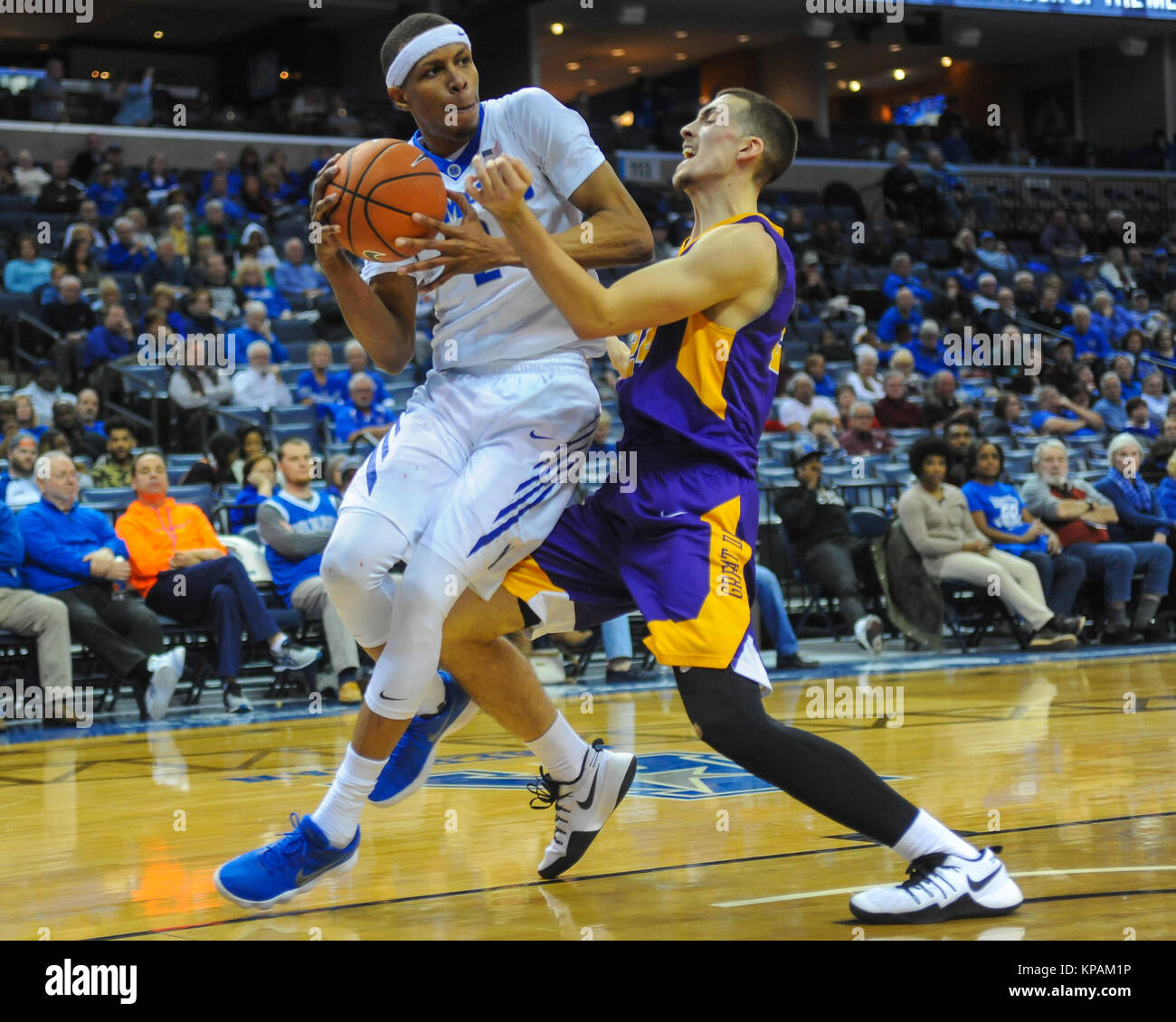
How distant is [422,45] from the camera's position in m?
2.90

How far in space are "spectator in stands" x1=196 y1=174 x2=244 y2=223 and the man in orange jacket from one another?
19.5 feet

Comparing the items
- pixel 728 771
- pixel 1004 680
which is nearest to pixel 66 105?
pixel 1004 680

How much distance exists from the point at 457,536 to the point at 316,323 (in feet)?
27.5

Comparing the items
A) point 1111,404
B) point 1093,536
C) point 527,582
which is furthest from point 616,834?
point 1111,404

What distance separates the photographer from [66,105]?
1498 cm

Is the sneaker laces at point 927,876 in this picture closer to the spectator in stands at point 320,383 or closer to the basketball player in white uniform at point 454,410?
the basketball player in white uniform at point 454,410

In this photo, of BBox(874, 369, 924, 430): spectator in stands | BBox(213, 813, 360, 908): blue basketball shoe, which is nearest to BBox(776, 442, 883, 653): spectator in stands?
BBox(874, 369, 924, 430): spectator in stands

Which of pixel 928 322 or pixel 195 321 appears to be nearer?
pixel 195 321

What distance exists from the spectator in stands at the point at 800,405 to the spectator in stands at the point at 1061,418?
1.94 metres

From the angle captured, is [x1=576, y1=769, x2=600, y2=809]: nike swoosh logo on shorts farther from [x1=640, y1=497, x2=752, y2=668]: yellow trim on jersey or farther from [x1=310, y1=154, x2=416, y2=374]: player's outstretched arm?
[x1=310, y1=154, x2=416, y2=374]: player's outstretched arm

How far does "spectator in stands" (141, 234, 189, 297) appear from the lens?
10.8 metres

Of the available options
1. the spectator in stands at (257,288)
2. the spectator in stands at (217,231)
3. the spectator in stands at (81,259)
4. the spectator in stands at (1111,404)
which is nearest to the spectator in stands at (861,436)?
the spectator in stands at (1111,404)
